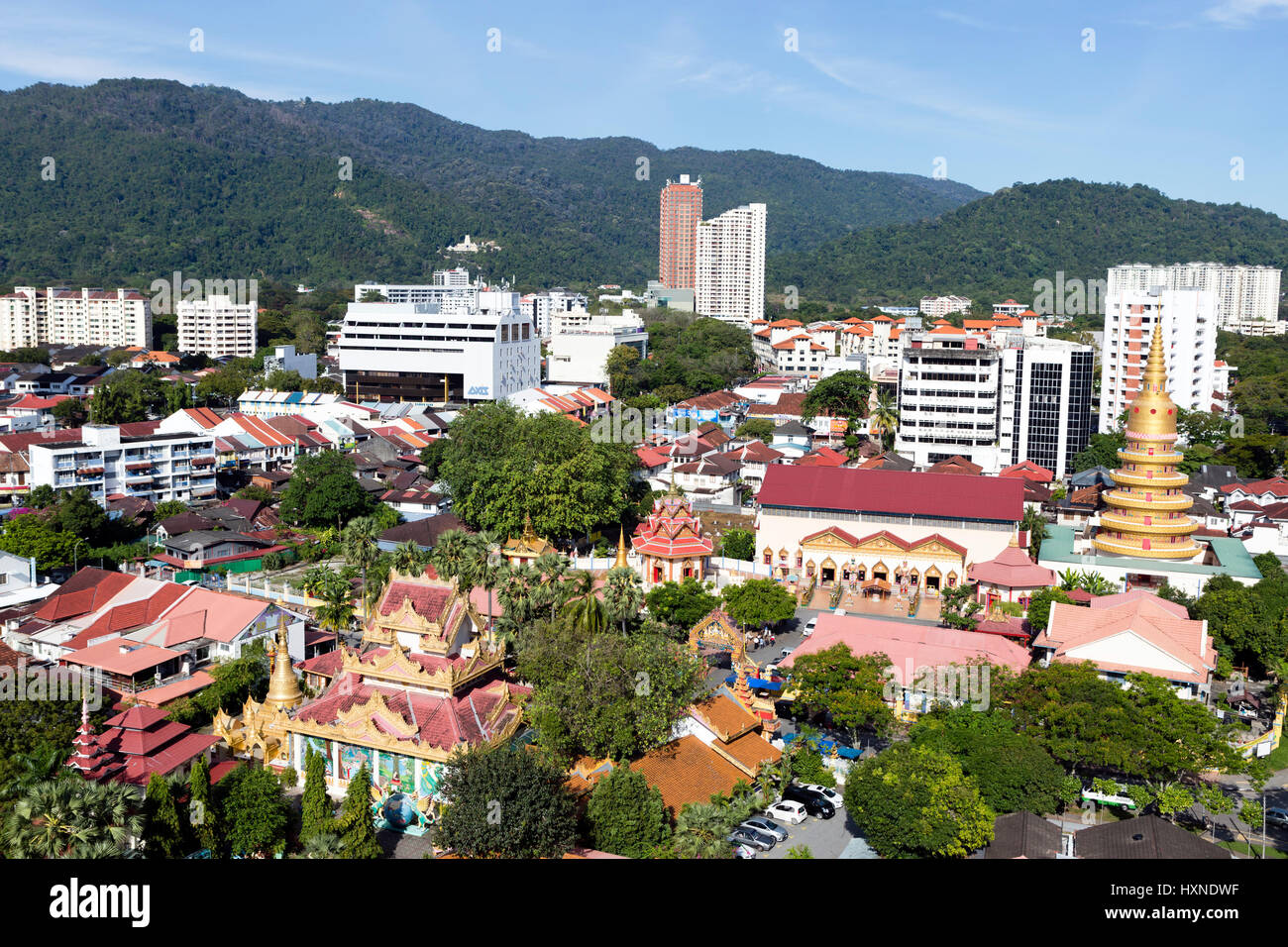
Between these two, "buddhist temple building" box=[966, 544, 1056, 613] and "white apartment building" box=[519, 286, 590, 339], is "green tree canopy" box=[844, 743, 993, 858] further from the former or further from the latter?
"white apartment building" box=[519, 286, 590, 339]

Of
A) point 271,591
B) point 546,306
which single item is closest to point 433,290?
point 546,306

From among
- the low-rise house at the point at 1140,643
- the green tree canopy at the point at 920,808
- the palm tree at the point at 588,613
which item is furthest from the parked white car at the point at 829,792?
the low-rise house at the point at 1140,643

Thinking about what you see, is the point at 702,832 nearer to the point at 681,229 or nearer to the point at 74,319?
the point at 74,319

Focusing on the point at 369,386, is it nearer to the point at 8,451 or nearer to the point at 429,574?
the point at 8,451

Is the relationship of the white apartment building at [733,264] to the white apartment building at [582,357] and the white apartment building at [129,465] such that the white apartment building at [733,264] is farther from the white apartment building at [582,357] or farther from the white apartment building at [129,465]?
the white apartment building at [129,465]

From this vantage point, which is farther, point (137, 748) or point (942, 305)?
point (942, 305)

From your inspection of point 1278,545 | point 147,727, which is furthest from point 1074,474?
point 147,727
